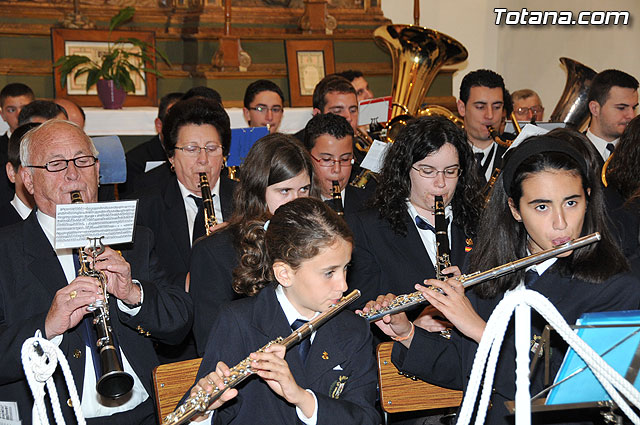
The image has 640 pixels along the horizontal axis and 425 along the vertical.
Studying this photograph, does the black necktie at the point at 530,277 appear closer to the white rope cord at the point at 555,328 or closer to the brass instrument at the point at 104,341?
the white rope cord at the point at 555,328

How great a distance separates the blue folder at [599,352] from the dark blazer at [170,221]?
2279 millimetres

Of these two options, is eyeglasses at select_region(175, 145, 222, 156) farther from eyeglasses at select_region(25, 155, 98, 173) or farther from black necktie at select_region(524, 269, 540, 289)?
black necktie at select_region(524, 269, 540, 289)

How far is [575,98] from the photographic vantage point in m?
7.36

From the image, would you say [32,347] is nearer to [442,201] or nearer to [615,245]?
[615,245]

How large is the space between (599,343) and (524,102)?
266 inches

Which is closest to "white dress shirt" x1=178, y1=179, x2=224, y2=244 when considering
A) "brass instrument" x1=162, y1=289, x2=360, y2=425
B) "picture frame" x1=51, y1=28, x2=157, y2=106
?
"brass instrument" x1=162, y1=289, x2=360, y2=425

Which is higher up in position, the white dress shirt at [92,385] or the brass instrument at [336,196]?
the brass instrument at [336,196]

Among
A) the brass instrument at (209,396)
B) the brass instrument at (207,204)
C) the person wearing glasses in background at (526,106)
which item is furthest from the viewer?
the person wearing glasses in background at (526,106)

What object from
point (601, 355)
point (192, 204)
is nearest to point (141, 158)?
point (192, 204)

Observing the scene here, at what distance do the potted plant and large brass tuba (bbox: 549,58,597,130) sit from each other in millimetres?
3785

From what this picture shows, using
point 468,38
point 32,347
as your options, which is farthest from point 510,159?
point 468,38

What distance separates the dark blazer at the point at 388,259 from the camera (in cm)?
338

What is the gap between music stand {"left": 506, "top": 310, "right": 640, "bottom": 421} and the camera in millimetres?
1741

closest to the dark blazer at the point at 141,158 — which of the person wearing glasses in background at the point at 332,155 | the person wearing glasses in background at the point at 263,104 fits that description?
the person wearing glasses in background at the point at 263,104
